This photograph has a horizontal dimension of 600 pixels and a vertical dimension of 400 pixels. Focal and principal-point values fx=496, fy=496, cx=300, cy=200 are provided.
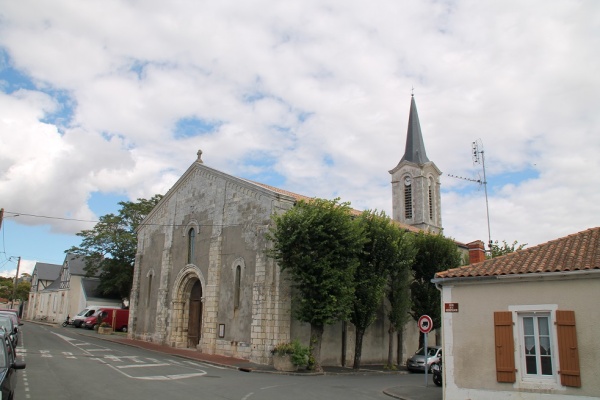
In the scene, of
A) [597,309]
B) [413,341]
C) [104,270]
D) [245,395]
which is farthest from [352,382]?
[104,270]

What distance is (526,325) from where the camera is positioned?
12.4 meters

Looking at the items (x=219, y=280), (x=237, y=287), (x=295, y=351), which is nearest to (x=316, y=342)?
(x=295, y=351)

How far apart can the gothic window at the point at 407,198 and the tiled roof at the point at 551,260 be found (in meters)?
31.8

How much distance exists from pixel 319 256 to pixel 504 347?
34.6ft

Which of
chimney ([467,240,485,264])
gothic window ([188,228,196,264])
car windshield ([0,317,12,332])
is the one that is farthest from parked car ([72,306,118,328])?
chimney ([467,240,485,264])

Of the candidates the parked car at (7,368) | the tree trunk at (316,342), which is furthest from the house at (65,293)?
the parked car at (7,368)

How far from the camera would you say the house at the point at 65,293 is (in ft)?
167

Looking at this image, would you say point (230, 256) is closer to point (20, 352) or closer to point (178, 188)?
point (178, 188)

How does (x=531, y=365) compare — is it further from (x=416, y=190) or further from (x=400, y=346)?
(x=416, y=190)

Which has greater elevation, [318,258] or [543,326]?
[318,258]

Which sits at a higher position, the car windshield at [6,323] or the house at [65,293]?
the house at [65,293]

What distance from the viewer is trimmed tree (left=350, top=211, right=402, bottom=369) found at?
23844mm

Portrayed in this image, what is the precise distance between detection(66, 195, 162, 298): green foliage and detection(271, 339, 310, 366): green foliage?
27.3 meters

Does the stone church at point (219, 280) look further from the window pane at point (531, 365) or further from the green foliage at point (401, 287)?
the window pane at point (531, 365)
